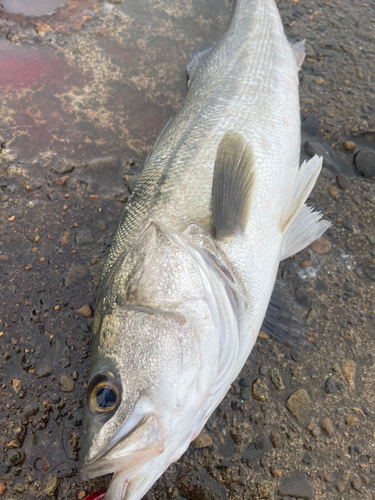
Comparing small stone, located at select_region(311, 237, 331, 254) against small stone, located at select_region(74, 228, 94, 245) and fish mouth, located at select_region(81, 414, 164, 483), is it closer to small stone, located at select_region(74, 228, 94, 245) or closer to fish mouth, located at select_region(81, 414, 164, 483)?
small stone, located at select_region(74, 228, 94, 245)

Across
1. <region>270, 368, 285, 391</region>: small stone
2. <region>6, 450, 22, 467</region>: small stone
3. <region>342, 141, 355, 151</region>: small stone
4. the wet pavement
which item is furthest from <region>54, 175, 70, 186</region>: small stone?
<region>342, 141, 355, 151</region>: small stone

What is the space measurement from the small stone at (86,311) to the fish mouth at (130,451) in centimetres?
112

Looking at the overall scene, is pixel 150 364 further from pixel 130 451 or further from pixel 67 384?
pixel 67 384

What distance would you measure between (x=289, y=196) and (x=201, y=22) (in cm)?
297

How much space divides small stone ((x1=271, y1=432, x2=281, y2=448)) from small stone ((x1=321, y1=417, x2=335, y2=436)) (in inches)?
12.0

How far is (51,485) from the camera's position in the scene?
1904 millimetres

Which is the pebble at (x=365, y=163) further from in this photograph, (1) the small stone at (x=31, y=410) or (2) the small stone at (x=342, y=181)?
(1) the small stone at (x=31, y=410)

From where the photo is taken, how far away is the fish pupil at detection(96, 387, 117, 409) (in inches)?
57.9

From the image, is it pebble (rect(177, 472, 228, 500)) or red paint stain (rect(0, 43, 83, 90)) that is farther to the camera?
red paint stain (rect(0, 43, 83, 90))

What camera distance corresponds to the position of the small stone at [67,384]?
2127 millimetres

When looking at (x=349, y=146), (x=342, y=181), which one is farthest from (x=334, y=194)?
(x=349, y=146)

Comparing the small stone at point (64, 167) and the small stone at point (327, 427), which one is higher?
the small stone at point (64, 167)

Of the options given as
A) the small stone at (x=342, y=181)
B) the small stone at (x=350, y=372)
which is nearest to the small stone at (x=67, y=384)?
the small stone at (x=350, y=372)

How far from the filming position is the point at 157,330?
154 centimetres
